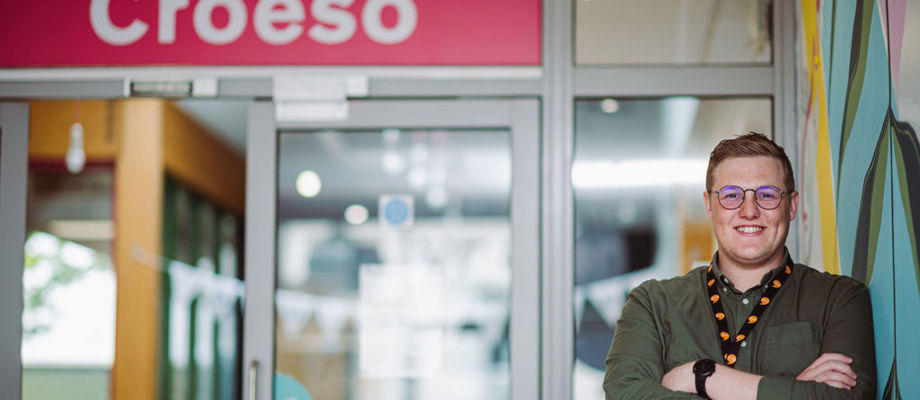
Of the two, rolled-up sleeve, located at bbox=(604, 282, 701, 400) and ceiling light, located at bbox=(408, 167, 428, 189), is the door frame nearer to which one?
ceiling light, located at bbox=(408, 167, 428, 189)

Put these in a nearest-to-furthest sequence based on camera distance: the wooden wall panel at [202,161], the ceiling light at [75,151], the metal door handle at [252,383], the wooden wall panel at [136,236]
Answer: the metal door handle at [252,383], the ceiling light at [75,151], the wooden wall panel at [136,236], the wooden wall panel at [202,161]

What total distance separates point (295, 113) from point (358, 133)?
26cm

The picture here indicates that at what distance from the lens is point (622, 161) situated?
12.8ft

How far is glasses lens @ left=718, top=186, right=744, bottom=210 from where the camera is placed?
2.33m

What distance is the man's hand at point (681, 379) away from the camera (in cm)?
228

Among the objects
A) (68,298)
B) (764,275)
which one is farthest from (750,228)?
(68,298)

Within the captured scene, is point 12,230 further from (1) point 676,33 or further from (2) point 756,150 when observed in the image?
(2) point 756,150

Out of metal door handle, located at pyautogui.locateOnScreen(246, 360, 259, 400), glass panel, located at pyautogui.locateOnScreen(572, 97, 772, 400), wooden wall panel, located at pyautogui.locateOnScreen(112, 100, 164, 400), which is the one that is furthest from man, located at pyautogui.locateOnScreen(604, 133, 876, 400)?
wooden wall panel, located at pyautogui.locateOnScreen(112, 100, 164, 400)

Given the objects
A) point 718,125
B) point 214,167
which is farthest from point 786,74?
point 214,167

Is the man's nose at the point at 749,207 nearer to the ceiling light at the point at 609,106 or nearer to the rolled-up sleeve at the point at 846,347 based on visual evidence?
the rolled-up sleeve at the point at 846,347

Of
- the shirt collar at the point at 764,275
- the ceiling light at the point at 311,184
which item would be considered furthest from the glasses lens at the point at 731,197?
the ceiling light at the point at 311,184

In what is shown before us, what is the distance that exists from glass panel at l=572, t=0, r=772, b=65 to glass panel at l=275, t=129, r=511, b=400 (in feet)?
1.72

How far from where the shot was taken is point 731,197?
2.34 meters

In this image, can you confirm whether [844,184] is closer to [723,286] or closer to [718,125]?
[723,286]
